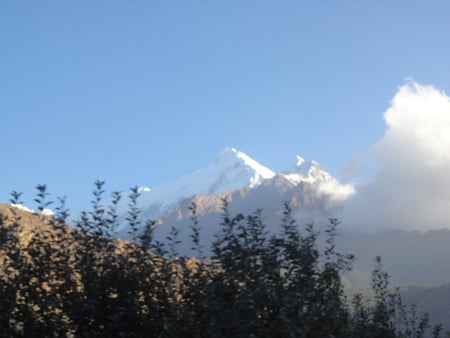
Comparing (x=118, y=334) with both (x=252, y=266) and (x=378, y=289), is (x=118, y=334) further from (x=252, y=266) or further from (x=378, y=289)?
(x=378, y=289)

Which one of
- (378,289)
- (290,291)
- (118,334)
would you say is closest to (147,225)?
(118,334)

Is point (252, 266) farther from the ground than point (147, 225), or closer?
closer

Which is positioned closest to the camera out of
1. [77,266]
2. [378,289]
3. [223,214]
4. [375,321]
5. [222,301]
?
[222,301]

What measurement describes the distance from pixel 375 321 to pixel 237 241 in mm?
7920

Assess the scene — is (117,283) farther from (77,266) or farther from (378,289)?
(378,289)

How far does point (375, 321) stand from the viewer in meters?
20.9

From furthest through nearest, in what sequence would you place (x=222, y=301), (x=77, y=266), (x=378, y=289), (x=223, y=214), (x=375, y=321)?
1. (x=378, y=289)
2. (x=375, y=321)
3. (x=223, y=214)
4. (x=77, y=266)
5. (x=222, y=301)

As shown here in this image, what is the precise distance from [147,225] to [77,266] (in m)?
2.28

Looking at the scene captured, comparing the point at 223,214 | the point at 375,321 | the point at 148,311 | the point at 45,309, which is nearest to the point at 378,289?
the point at 375,321

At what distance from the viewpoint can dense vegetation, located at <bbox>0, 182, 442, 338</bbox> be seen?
1409 cm

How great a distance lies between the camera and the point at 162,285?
15461 mm

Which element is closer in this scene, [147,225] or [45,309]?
[45,309]

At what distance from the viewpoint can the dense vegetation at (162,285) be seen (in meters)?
14.1

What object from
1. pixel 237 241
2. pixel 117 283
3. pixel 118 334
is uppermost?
pixel 237 241
